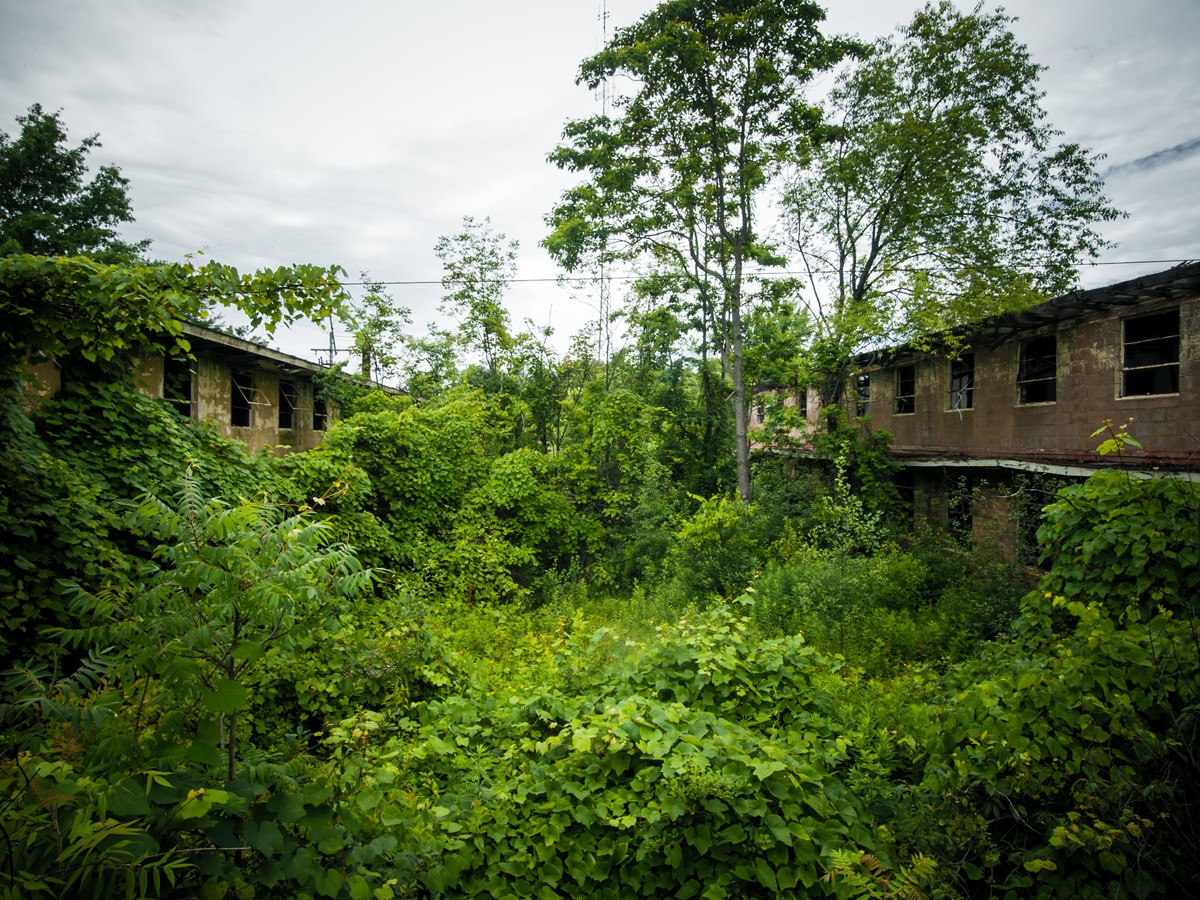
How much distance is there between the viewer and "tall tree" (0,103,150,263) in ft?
64.2

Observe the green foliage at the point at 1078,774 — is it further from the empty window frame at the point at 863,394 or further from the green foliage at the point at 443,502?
the empty window frame at the point at 863,394

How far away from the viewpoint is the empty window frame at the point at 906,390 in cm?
1527

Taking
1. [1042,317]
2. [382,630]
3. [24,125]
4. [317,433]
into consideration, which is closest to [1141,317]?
[1042,317]

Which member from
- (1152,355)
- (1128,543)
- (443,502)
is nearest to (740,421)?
(1152,355)

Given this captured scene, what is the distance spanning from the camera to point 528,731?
3.80 metres

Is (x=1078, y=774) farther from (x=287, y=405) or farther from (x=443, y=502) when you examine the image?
(x=287, y=405)

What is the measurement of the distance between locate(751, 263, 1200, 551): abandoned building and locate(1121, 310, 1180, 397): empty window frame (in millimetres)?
18

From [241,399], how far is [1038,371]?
1897 centimetres

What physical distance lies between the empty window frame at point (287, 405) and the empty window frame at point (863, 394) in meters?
17.5

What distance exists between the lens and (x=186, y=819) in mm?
1781

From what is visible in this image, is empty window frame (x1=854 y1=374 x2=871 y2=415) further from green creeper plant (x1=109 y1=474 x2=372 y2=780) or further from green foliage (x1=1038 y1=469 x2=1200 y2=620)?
green creeper plant (x1=109 y1=474 x2=372 y2=780)

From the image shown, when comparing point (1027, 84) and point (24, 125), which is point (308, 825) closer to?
point (1027, 84)

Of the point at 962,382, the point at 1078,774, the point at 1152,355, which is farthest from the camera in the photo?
the point at 962,382

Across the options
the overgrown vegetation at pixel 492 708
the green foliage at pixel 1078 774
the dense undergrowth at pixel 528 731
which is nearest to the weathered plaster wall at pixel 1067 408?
the overgrown vegetation at pixel 492 708
